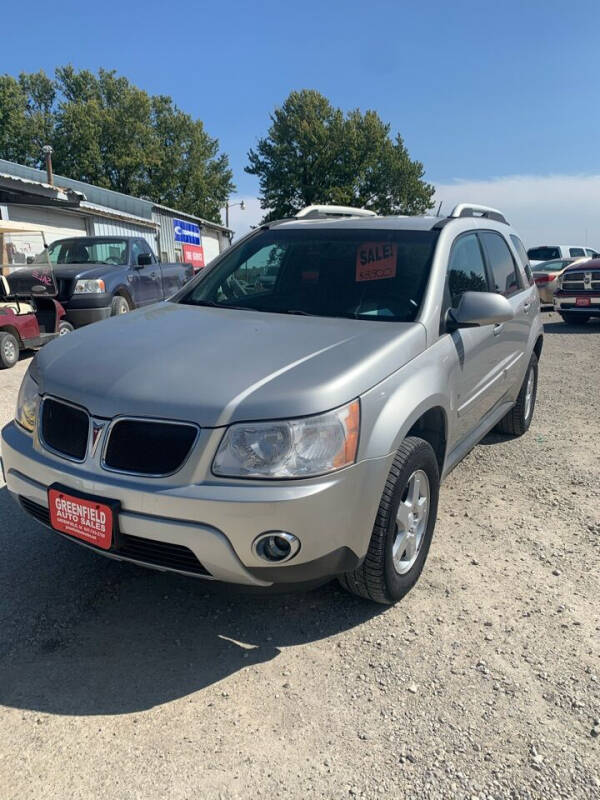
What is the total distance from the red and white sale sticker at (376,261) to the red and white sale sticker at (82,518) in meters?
1.85

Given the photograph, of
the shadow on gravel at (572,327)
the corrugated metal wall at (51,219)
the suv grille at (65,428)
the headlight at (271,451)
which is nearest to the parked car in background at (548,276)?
the shadow on gravel at (572,327)

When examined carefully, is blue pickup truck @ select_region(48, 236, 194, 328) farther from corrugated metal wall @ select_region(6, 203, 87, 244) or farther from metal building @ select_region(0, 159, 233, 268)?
corrugated metal wall @ select_region(6, 203, 87, 244)

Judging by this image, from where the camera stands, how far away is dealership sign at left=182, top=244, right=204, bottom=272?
32594 millimetres

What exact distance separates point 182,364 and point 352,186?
52.0 metres

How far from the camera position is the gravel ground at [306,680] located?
6.37ft

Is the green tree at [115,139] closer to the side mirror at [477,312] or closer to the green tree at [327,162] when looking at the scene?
the green tree at [327,162]

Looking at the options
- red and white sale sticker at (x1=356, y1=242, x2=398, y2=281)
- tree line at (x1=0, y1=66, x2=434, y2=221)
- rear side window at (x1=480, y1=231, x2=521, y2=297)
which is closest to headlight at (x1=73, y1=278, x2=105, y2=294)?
rear side window at (x1=480, y1=231, x2=521, y2=297)

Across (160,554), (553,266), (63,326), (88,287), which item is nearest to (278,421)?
(160,554)

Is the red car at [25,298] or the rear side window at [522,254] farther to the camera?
the red car at [25,298]

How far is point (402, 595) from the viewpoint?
110 inches

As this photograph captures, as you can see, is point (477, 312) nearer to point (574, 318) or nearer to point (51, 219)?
point (574, 318)

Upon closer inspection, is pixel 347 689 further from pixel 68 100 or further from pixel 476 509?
pixel 68 100

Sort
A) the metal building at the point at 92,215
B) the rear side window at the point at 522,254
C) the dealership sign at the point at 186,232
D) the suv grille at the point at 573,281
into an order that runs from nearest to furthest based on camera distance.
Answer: the rear side window at the point at 522,254 → the suv grille at the point at 573,281 → the metal building at the point at 92,215 → the dealership sign at the point at 186,232

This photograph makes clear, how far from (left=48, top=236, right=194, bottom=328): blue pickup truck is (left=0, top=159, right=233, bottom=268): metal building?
0.86 m
